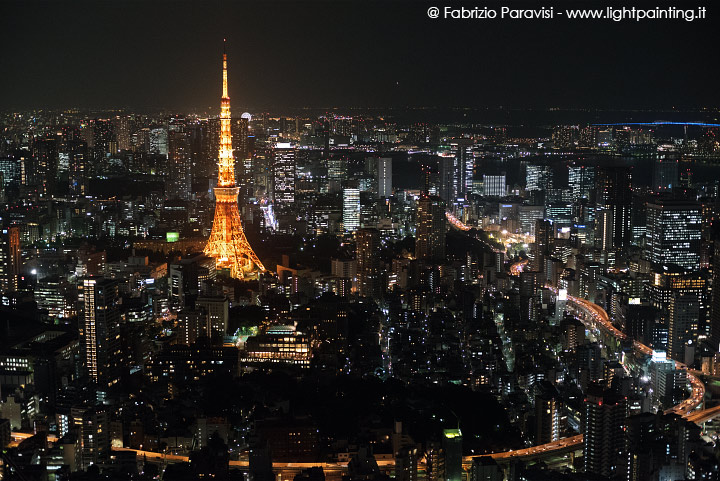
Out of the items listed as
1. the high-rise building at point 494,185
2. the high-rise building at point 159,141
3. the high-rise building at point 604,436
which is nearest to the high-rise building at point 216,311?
the high-rise building at point 604,436

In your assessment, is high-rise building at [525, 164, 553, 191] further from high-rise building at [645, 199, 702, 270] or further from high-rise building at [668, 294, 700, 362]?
high-rise building at [668, 294, 700, 362]

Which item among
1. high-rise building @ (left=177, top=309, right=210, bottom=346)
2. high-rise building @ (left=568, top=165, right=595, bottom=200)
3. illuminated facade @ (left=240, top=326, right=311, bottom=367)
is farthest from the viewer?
high-rise building @ (left=568, top=165, right=595, bottom=200)

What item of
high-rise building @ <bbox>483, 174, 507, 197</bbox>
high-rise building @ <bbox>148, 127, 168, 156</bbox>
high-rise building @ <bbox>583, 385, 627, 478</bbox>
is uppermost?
high-rise building @ <bbox>148, 127, 168, 156</bbox>

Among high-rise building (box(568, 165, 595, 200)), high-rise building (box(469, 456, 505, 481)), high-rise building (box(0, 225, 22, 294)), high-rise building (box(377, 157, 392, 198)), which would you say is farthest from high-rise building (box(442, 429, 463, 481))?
high-rise building (box(377, 157, 392, 198))

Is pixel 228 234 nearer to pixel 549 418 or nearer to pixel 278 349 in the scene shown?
pixel 278 349

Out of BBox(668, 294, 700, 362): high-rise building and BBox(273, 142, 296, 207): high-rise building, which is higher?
BBox(273, 142, 296, 207): high-rise building

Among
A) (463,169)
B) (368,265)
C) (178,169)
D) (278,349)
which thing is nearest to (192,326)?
(278,349)

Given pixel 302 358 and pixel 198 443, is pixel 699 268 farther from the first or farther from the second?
pixel 198 443
